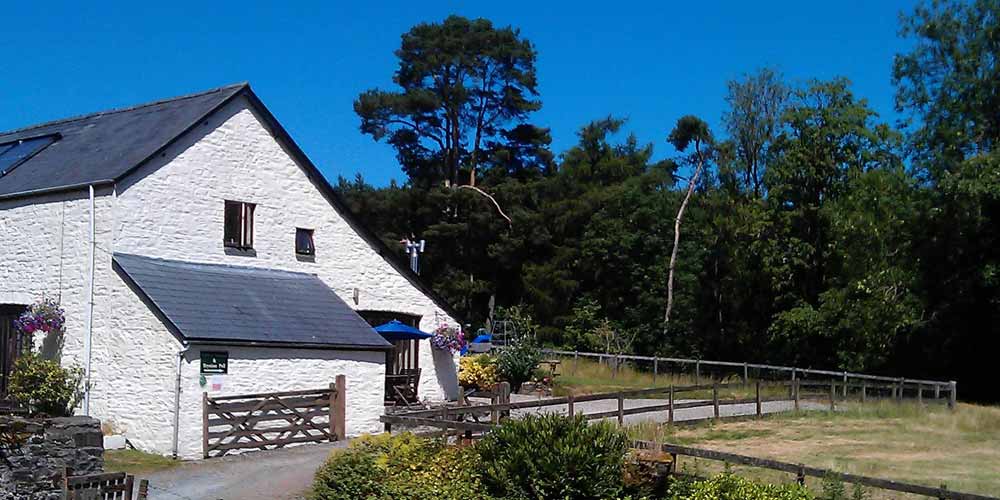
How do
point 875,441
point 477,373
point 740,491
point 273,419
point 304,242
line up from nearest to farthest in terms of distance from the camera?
point 740,491, point 273,419, point 875,441, point 304,242, point 477,373

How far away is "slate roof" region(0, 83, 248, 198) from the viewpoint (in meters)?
23.0

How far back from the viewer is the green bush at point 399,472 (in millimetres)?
13633

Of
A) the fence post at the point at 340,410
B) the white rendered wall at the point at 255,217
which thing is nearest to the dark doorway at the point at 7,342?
the white rendered wall at the point at 255,217

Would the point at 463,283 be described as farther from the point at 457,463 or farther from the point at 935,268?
the point at 457,463

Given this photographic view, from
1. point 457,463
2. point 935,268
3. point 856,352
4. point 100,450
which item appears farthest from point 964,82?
point 100,450

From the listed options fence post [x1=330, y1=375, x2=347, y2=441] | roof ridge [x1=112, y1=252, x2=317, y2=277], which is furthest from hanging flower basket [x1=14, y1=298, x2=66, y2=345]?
fence post [x1=330, y1=375, x2=347, y2=441]

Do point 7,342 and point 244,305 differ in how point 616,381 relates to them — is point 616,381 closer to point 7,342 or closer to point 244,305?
point 244,305

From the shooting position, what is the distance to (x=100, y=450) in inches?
564

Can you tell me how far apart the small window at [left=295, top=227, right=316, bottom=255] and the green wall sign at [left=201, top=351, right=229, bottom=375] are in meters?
6.15

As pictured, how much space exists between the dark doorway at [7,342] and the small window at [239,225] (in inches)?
189

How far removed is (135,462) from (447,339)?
35.4 ft

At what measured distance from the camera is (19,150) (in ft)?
90.1

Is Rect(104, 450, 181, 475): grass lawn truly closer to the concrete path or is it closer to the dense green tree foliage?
the concrete path

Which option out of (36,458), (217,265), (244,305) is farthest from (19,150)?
(36,458)
